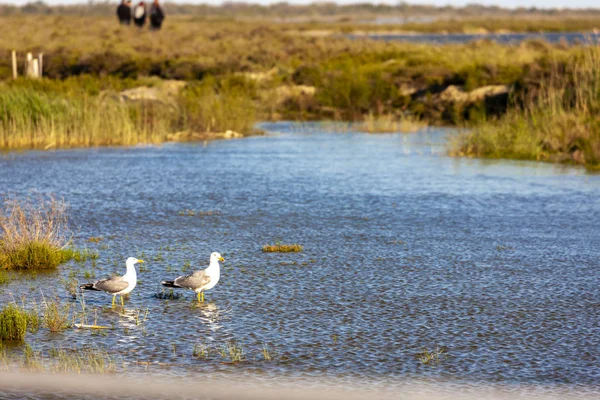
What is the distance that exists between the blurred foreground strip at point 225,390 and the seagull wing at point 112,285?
2.15m

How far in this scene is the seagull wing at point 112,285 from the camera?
10.7 meters

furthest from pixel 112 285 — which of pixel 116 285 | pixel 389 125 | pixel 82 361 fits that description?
pixel 389 125

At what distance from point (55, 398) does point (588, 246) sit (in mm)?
9477

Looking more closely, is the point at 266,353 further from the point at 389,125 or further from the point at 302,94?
the point at 302,94

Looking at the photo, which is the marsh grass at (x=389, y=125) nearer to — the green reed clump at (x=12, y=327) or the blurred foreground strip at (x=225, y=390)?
the green reed clump at (x=12, y=327)

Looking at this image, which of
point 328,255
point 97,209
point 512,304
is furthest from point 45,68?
point 512,304

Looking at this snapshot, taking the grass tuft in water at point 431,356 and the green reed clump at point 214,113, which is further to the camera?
the green reed clump at point 214,113

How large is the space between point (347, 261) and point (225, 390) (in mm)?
5806

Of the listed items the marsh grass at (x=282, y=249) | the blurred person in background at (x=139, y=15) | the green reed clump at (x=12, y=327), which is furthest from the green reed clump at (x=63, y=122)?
the blurred person in background at (x=139, y=15)

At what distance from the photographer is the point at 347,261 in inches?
549

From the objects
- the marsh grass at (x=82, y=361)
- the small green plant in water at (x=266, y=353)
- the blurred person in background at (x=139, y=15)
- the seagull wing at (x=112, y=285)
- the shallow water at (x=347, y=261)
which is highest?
the blurred person in background at (x=139, y=15)

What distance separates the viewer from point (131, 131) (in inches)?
1171

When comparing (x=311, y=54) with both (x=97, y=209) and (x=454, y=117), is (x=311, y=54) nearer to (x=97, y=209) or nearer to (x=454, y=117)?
(x=454, y=117)

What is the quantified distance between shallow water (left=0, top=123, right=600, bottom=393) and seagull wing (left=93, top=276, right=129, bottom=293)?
29cm
